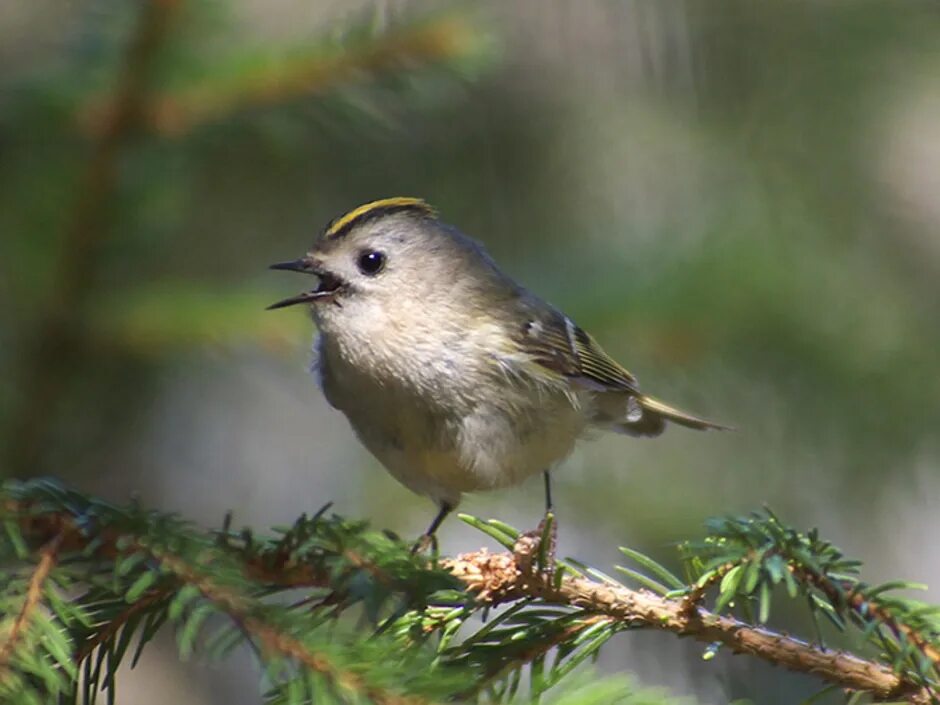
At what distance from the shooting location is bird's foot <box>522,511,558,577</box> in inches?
48.0

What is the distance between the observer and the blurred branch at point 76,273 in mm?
1589

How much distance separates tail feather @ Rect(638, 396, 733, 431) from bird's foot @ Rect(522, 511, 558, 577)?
0.96m

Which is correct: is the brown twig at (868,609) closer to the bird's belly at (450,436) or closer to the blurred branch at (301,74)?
the bird's belly at (450,436)

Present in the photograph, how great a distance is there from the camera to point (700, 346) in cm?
198

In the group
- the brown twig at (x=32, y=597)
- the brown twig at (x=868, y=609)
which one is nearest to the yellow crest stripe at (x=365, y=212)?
the brown twig at (x=32, y=597)

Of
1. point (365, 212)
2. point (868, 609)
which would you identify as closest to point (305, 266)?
point (365, 212)

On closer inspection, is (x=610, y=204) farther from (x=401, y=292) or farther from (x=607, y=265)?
(x=401, y=292)

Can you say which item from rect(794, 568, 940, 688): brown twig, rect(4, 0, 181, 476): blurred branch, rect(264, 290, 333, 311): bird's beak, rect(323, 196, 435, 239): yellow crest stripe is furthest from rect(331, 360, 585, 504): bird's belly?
rect(794, 568, 940, 688): brown twig

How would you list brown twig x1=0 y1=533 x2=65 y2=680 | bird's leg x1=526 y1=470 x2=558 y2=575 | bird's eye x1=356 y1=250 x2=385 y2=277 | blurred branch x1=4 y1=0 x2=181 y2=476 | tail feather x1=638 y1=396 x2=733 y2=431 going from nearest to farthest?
brown twig x1=0 y1=533 x2=65 y2=680 < bird's leg x1=526 y1=470 x2=558 y2=575 < blurred branch x1=4 y1=0 x2=181 y2=476 < bird's eye x1=356 y1=250 x2=385 y2=277 < tail feather x1=638 y1=396 x2=733 y2=431

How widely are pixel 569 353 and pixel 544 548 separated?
2.71 ft

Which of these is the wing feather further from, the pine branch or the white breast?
the pine branch

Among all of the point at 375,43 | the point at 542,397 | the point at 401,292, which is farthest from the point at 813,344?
the point at 375,43

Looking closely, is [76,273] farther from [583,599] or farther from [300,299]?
[583,599]

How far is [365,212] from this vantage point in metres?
1.87
